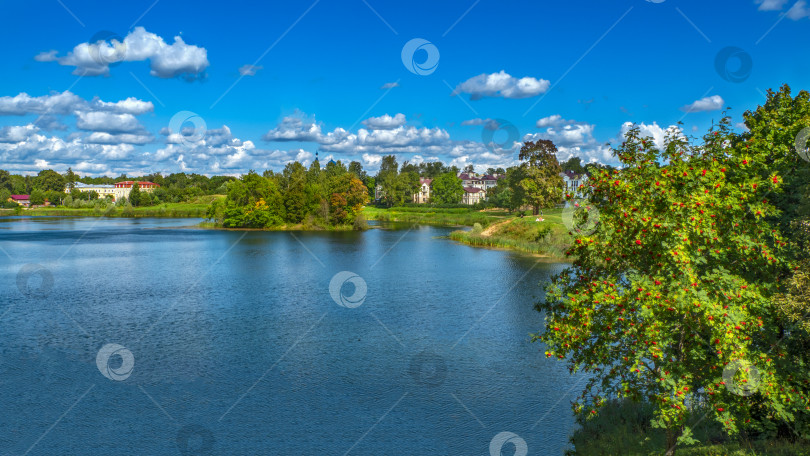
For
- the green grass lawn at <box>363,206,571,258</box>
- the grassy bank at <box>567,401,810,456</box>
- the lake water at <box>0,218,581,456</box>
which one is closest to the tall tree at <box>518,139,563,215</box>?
the green grass lawn at <box>363,206,571,258</box>

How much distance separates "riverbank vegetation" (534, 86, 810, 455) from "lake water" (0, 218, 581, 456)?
5399mm

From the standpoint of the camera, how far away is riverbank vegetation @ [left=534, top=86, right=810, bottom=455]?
10453 mm

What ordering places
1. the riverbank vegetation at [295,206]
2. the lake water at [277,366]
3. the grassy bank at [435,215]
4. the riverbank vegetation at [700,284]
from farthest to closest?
1. the grassy bank at [435,215]
2. the riverbank vegetation at [295,206]
3. the lake water at [277,366]
4. the riverbank vegetation at [700,284]

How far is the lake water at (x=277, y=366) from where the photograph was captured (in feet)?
52.4

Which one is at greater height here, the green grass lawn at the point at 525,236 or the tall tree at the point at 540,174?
the tall tree at the point at 540,174

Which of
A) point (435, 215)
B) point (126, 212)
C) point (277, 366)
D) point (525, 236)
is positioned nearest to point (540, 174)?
point (525, 236)

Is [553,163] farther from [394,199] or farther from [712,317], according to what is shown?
[712,317]

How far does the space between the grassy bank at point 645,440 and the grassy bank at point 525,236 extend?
4421cm

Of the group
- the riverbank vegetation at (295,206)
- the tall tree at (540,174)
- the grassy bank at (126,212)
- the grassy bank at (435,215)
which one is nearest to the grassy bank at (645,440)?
the tall tree at (540,174)

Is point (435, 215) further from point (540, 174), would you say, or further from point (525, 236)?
point (525, 236)

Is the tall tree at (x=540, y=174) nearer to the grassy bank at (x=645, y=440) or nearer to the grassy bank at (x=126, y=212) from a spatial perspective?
the grassy bank at (x=645, y=440)

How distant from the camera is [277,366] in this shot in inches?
875

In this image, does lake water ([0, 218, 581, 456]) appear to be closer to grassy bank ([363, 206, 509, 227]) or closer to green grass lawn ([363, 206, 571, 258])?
green grass lawn ([363, 206, 571, 258])

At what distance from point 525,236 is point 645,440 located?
60987mm
